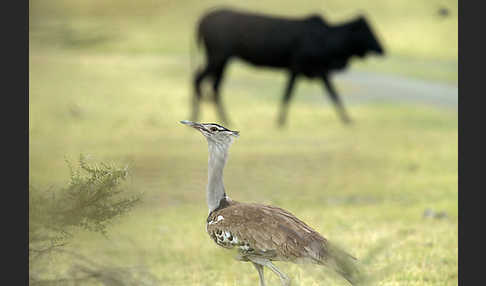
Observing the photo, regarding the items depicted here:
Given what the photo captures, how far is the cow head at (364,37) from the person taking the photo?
1786 cm

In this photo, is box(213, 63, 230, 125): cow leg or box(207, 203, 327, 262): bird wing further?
→ box(213, 63, 230, 125): cow leg

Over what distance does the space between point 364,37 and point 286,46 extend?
73.5 inches

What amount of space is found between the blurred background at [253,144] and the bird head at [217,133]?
0.82 meters

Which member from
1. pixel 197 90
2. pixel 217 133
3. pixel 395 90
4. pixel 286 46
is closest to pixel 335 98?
pixel 286 46

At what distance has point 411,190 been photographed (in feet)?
37.9

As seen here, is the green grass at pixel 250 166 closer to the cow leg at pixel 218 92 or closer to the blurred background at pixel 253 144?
the blurred background at pixel 253 144

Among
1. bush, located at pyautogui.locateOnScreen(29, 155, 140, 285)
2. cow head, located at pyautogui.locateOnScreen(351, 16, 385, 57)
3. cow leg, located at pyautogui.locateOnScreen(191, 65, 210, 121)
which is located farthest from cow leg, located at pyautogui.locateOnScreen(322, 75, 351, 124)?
bush, located at pyautogui.locateOnScreen(29, 155, 140, 285)

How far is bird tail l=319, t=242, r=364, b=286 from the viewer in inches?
184

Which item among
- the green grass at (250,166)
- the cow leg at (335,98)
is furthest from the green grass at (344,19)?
the cow leg at (335,98)

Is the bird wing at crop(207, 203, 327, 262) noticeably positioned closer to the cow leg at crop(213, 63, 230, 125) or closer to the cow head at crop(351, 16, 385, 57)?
the cow leg at crop(213, 63, 230, 125)

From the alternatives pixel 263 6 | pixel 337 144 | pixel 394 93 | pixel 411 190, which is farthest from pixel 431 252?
pixel 263 6

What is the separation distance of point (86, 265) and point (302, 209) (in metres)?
5.26

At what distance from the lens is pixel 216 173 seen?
4941 millimetres

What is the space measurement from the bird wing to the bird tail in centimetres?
4
